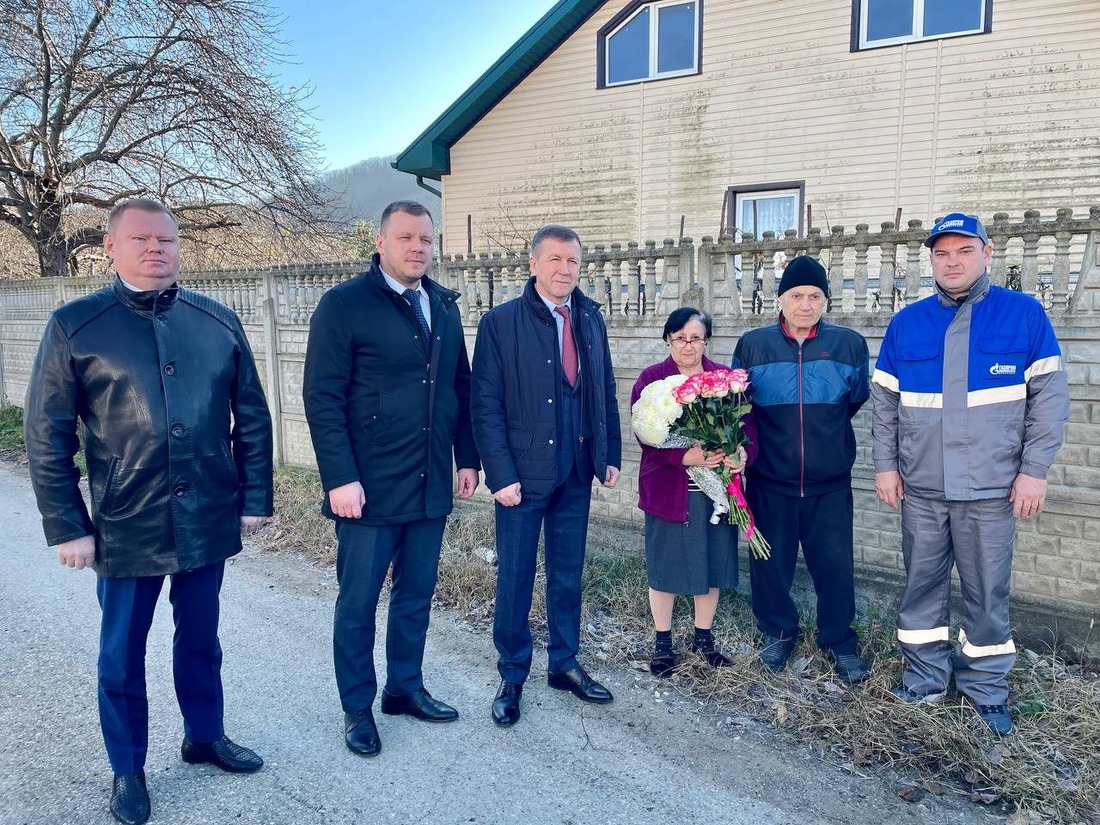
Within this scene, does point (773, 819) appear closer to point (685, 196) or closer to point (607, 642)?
point (607, 642)

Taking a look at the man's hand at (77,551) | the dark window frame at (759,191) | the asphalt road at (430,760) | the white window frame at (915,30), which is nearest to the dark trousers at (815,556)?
the asphalt road at (430,760)

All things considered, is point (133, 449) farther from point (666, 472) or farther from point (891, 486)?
point (891, 486)

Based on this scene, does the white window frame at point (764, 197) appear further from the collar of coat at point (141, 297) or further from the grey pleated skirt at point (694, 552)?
the collar of coat at point (141, 297)

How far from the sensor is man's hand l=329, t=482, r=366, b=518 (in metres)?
2.96

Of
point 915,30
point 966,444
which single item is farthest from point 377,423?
point 915,30

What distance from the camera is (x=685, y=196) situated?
32.7 ft

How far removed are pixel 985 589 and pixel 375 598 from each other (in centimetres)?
277

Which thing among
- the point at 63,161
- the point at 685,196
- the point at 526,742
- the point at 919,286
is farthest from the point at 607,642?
the point at 63,161

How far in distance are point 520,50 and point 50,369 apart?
9.24 metres

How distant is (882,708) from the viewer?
10.9ft

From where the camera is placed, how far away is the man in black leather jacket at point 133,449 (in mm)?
2566

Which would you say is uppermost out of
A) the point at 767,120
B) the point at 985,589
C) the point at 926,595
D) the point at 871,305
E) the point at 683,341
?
the point at 767,120

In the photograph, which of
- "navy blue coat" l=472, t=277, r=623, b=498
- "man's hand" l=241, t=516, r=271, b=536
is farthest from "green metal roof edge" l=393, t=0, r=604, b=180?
"man's hand" l=241, t=516, r=271, b=536

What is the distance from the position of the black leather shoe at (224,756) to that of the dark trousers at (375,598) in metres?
0.41
